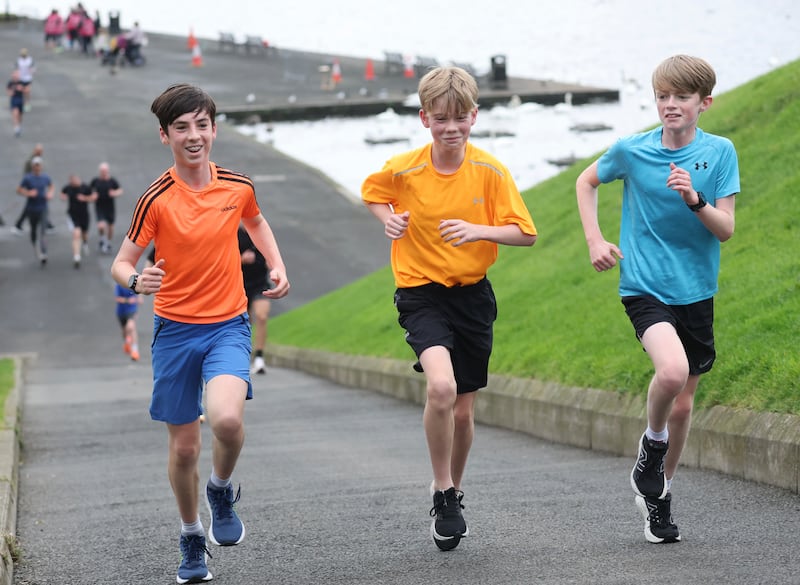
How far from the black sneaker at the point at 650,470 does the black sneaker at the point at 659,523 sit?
0.12 ft

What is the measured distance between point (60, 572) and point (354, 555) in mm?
1286

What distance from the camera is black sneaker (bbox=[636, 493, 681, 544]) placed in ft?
19.6

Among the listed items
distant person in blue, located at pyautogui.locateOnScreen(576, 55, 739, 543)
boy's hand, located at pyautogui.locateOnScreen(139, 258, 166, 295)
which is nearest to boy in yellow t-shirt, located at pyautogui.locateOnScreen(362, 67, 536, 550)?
distant person in blue, located at pyautogui.locateOnScreen(576, 55, 739, 543)

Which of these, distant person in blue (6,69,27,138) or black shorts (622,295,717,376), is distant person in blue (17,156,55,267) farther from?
black shorts (622,295,717,376)

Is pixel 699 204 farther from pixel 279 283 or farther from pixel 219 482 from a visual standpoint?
pixel 219 482

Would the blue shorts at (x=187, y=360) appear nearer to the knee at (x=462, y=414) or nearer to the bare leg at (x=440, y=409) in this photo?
the bare leg at (x=440, y=409)

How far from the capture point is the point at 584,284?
1373 centimetres

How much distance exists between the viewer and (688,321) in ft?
20.2

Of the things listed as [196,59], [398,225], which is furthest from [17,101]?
[398,225]

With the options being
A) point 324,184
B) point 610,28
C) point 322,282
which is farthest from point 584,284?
point 610,28

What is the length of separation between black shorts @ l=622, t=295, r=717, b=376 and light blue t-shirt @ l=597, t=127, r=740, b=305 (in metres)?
0.04

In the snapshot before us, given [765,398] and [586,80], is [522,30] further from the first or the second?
[765,398]

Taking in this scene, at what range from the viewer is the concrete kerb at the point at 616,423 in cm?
717

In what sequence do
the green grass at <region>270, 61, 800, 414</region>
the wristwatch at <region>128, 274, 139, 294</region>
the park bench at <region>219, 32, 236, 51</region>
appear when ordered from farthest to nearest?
the park bench at <region>219, 32, 236, 51</region>, the green grass at <region>270, 61, 800, 414</region>, the wristwatch at <region>128, 274, 139, 294</region>
